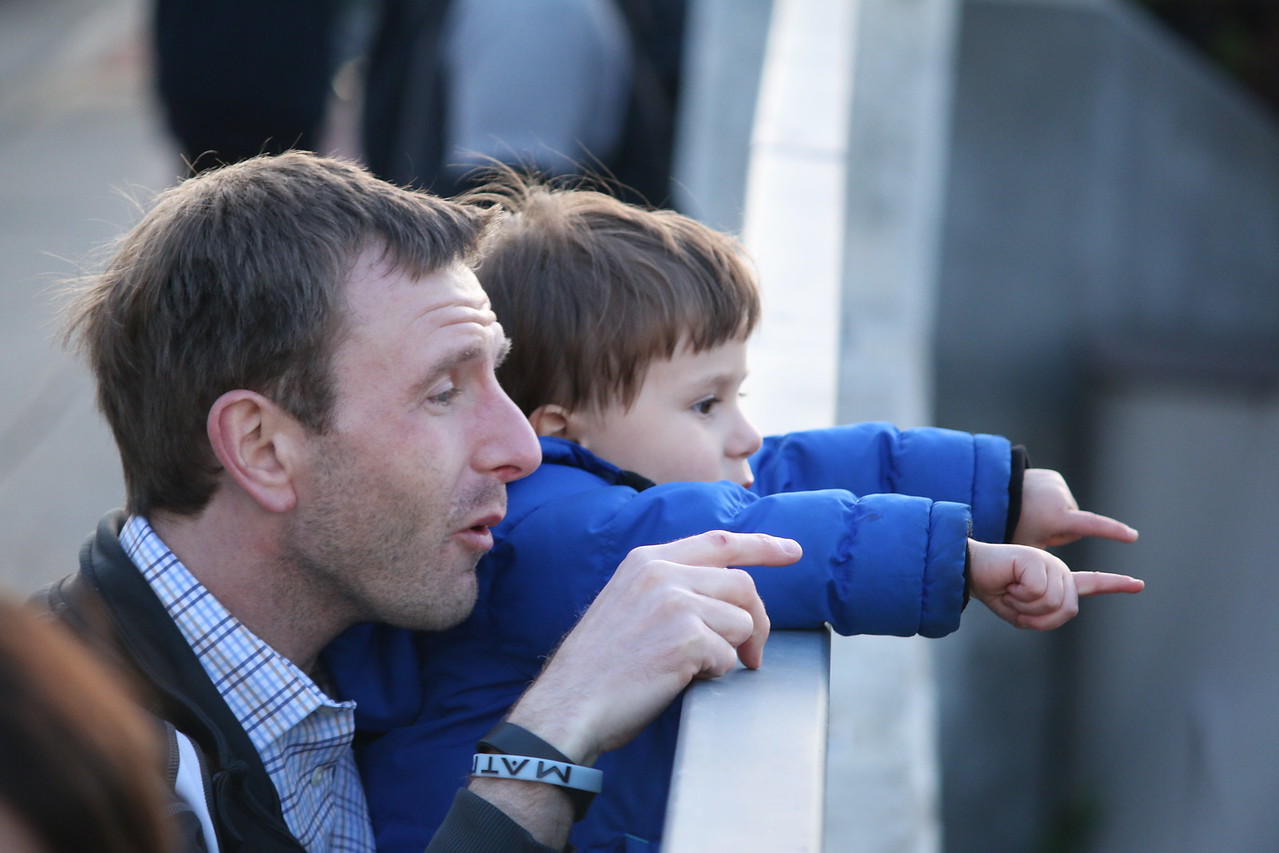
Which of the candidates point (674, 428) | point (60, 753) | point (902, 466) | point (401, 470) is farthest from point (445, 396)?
point (60, 753)

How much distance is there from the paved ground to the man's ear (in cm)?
59

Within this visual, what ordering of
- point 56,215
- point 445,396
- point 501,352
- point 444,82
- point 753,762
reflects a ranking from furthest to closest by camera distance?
point 56,215
point 444,82
point 501,352
point 445,396
point 753,762

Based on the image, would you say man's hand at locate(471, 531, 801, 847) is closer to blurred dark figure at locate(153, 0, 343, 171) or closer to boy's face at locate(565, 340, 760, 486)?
boy's face at locate(565, 340, 760, 486)

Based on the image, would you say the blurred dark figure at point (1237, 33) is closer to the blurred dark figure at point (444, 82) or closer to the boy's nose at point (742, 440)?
the blurred dark figure at point (444, 82)

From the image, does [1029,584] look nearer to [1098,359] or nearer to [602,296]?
[602,296]

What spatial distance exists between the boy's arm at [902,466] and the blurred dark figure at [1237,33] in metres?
8.24

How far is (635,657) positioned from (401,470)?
0.51 m

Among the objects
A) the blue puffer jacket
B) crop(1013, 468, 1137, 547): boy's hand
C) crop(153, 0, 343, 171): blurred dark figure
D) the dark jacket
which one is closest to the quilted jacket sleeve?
the blue puffer jacket

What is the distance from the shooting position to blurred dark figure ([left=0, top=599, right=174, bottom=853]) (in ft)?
2.52

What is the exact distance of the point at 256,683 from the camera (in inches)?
70.0

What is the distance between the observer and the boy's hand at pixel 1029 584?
1621mm

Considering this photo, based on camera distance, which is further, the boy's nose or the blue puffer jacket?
the boy's nose

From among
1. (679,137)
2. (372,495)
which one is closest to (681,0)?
(679,137)

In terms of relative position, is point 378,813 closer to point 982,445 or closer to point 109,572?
point 109,572
